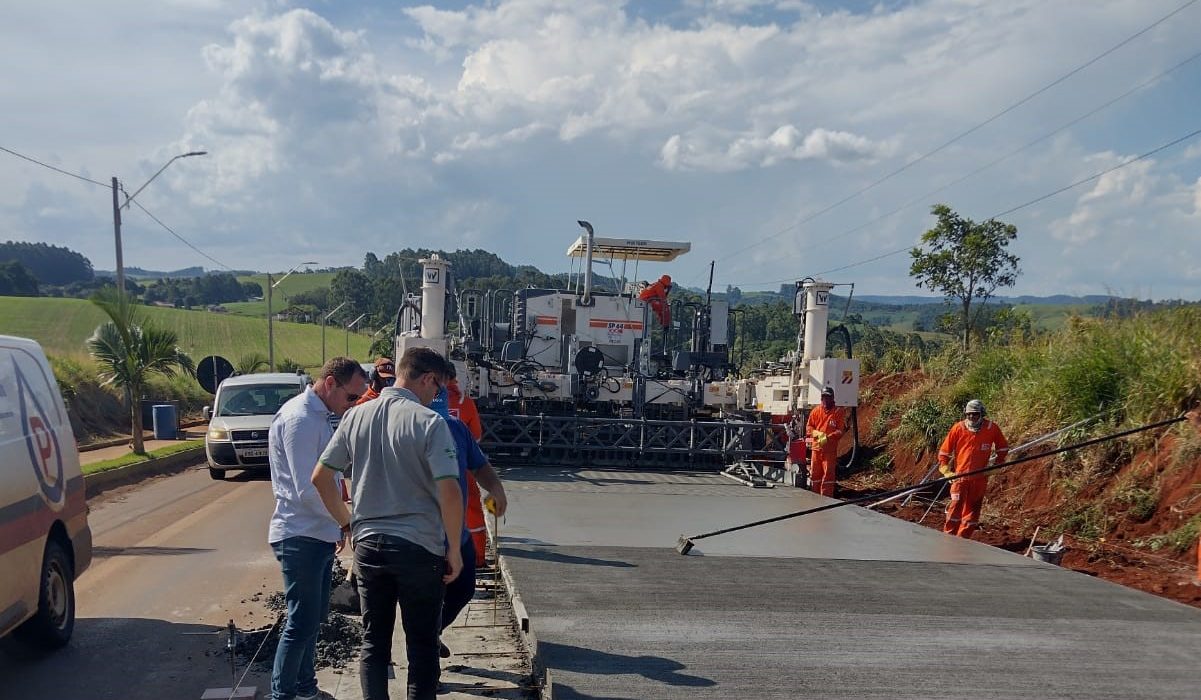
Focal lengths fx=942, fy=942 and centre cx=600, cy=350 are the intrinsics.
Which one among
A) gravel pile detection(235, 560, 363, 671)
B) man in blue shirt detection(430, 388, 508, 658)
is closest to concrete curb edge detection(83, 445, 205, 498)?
gravel pile detection(235, 560, 363, 671)

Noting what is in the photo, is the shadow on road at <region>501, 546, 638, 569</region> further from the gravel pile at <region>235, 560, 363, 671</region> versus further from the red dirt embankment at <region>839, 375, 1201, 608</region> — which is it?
the red dirt embankment at <region>839, 375, 1201, 608</region>

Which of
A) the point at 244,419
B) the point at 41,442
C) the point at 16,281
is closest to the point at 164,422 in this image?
the point at 244,419

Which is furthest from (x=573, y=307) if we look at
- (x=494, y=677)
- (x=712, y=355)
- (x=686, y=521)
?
(x=494, y=677)

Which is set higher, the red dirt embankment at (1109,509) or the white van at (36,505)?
the white van at (36,505)

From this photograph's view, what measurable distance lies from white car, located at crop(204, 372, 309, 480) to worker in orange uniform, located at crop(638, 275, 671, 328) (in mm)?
5832

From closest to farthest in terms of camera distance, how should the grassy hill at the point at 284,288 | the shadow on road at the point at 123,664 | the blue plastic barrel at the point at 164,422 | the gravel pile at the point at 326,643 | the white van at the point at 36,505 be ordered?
1. the white van at the point at 36,505
2. the shadow on road at the point at 123,664
3. the gravel pile at the point at 326,643
4. the blue plastic barrel at the point at 164,422
5. the grassy hill at the point at 284,288

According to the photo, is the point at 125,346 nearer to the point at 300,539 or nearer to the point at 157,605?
the point at 157,605

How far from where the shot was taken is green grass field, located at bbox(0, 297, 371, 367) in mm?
45438

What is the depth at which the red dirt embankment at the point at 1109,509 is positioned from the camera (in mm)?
8500

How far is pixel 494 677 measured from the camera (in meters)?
5.31

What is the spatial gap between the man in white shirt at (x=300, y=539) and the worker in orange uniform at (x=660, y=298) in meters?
11.4

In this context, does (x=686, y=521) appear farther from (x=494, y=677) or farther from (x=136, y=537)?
(x=136, y=537)

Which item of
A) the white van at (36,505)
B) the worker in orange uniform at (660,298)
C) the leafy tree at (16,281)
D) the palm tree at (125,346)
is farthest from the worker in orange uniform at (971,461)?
the leafy tree at (16,281)

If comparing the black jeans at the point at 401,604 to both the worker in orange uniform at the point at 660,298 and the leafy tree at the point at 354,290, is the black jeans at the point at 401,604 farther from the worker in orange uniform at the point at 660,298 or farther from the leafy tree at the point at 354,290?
the leafy tree at the point at 354,290
